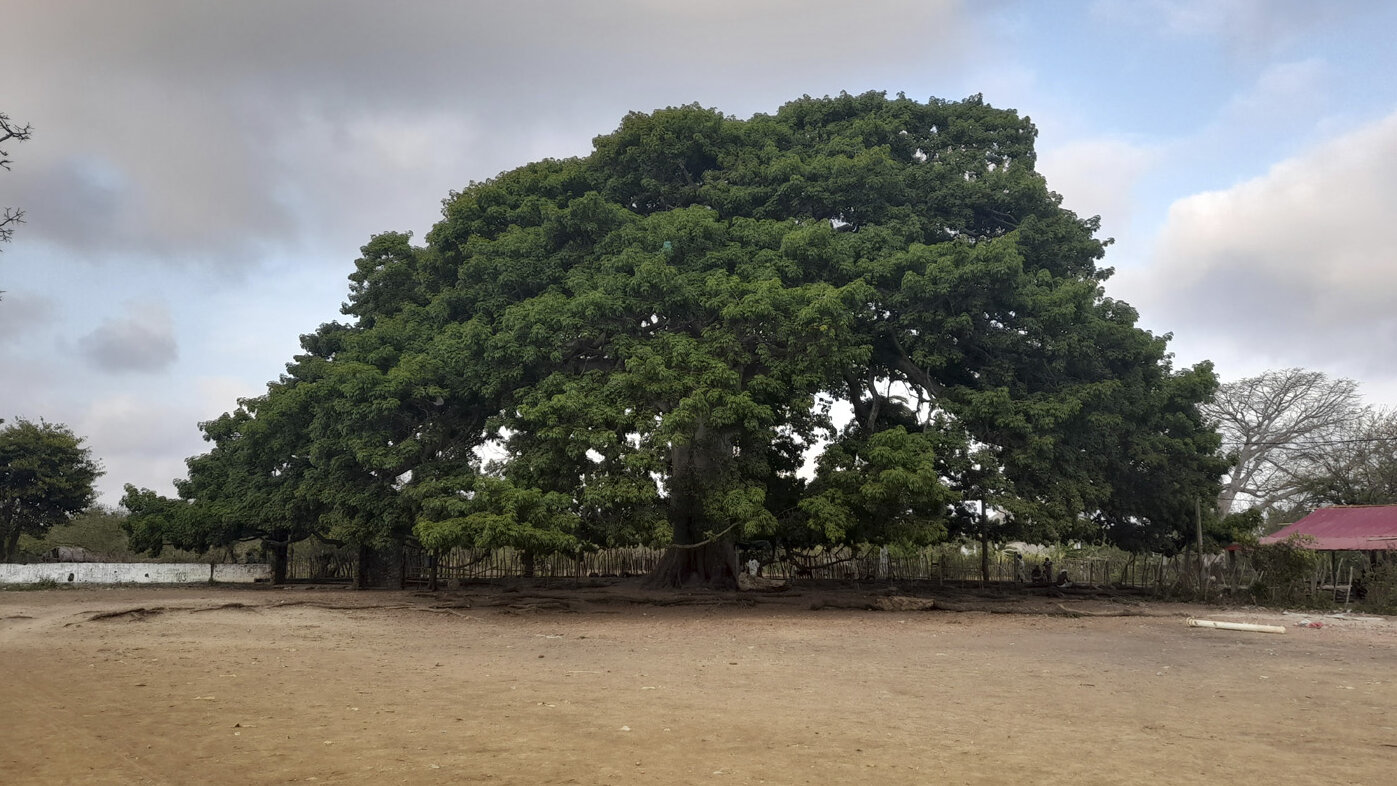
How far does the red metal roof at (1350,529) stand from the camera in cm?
2342

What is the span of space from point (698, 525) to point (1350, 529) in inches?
724

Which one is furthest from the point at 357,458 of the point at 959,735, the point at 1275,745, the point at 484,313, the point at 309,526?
the point at 1275,745

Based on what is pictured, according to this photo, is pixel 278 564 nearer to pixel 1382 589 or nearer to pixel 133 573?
pixel 133 573

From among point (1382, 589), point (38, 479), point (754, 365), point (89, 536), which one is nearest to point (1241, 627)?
point (1382, 589)

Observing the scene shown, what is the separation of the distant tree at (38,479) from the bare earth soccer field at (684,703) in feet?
58.9

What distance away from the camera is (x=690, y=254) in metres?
19.6

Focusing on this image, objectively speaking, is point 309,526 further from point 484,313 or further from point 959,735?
point 959,735

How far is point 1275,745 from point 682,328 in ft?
47.7

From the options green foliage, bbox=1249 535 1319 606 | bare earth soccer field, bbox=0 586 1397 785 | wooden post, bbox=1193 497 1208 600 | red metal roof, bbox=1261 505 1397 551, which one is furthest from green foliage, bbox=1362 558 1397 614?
bare earth soccer field, bbox=0 586 1397 785

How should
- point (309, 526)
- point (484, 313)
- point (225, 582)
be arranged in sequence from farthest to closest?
1. point (225, 582)
2. point (309, 526)
3. point (484, 313)

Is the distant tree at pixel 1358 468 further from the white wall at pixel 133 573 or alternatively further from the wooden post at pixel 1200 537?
the white wall at pixel 133 573

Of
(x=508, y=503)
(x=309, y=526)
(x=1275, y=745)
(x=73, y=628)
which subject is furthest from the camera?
(x=309, y=526)

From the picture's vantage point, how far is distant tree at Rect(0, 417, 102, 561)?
30.3 meters

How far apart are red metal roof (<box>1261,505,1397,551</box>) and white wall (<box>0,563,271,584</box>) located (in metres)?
30.0
